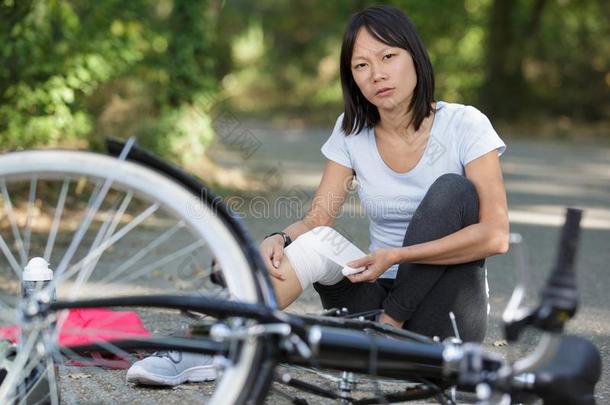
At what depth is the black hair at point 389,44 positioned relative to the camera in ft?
9.80

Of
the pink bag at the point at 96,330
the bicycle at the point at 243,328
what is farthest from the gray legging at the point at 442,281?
the pink bag at the point at 96,330

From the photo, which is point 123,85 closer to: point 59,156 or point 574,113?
point 59,156

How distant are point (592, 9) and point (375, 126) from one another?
57.5 feet

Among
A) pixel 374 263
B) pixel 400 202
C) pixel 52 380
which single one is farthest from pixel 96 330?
pixel 400 202

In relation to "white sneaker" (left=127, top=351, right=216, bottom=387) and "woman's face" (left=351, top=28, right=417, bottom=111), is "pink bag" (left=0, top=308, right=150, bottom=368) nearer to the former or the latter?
"white sneaker" (left=127, top=351, right=216, bottom=387)

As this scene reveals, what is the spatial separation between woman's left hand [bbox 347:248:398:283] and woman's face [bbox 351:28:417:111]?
0.58m

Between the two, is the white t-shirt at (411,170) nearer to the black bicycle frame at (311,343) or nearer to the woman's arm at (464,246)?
the woman's arm at (464,246)

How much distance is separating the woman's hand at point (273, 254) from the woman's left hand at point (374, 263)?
0.25 metres

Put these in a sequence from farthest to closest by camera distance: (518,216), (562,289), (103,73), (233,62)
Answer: (233,62), (518,216), (103,73), (562,289)

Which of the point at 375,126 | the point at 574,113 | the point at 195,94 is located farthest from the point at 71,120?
the point at 574,113

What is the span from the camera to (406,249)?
2.69 metres

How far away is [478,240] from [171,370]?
109 centimetres

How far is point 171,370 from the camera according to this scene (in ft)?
9.99

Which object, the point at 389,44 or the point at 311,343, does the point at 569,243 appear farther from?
the point at 389,44
